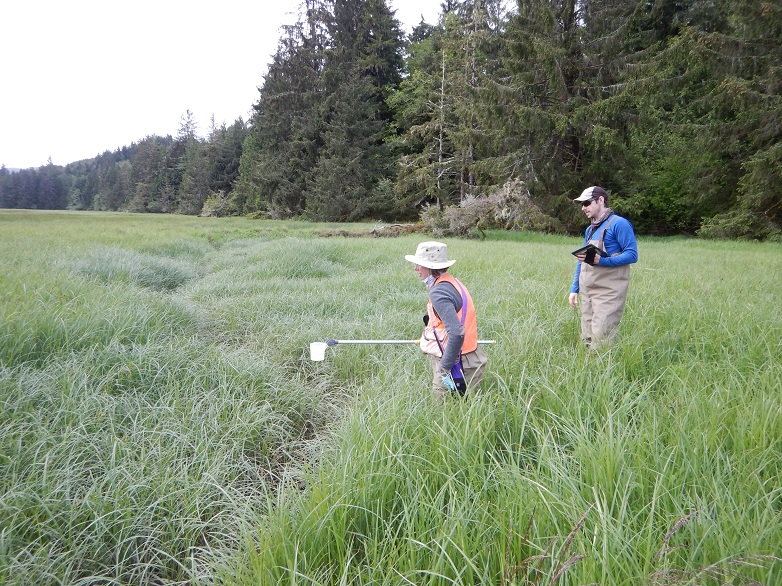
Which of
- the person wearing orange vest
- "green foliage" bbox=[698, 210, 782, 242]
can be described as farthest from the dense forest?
the person wearing orange vest

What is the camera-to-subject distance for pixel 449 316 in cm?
252

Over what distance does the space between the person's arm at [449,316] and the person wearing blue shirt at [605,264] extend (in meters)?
1.68

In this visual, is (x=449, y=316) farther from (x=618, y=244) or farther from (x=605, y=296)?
(x=618, y=244)

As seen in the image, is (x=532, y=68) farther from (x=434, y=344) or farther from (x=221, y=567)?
(x=221, y=567)

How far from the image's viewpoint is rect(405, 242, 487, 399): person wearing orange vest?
8.36 ft

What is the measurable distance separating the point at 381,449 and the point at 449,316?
84 cm

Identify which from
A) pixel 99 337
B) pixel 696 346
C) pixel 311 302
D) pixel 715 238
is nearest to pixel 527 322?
pixel 696 346

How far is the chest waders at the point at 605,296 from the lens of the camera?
147 inches

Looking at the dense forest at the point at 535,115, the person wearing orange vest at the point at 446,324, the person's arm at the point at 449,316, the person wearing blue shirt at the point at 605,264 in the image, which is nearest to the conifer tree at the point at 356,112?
the dense forest at the point at 535,115

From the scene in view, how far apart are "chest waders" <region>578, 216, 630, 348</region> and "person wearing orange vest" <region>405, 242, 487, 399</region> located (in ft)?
4.94

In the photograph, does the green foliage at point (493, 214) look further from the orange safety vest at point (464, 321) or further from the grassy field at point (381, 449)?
the orange safety vest at point (464, 321)

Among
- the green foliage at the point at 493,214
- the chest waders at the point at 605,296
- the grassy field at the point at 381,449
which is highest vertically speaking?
the green foliage at the point at 493,214

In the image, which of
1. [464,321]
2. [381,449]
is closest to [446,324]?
[464,321]

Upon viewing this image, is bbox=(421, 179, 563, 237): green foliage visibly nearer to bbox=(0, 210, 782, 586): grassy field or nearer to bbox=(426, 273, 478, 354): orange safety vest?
bbox=(0, 210, 782, 586): grassy field
